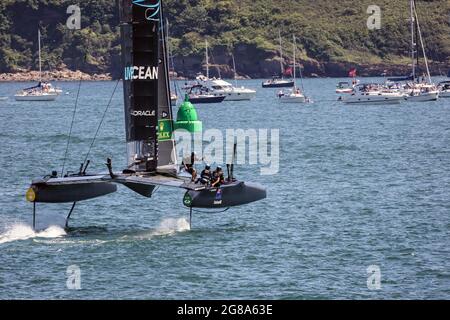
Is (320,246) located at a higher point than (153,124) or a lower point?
lower

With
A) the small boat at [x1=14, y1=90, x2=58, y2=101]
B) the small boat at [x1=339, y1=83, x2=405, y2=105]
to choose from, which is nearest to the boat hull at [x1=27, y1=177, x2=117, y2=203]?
the small boat at [x1=339, y1=83, x2=405, y2=105]

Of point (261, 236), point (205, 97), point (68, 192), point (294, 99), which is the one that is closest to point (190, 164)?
point (261, 236)

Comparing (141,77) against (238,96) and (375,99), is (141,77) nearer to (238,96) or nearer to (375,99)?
(375,99)

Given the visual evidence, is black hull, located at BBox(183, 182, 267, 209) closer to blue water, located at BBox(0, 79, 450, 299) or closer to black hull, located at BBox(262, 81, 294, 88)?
blue water, located at BBox(0, 79, 450, 299)

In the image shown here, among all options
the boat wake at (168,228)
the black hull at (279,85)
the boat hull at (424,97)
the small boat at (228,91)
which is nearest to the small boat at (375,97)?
the boat hull at (424,97)

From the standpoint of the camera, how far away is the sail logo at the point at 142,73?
36125 mm

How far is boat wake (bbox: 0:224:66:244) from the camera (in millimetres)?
34125

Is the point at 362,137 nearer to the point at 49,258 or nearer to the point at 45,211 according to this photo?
the point at 45,211

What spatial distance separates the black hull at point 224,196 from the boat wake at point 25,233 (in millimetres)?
4519

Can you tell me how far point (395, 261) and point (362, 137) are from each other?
1664 inches

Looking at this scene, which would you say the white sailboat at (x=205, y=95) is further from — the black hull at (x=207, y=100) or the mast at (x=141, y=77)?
the mast at (x=141, y=77)

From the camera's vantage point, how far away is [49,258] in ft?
104

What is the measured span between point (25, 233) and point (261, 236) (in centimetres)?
700

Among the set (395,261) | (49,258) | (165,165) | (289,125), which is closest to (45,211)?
(165,165)
